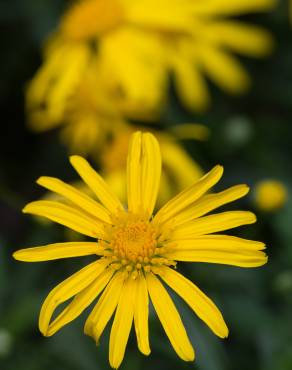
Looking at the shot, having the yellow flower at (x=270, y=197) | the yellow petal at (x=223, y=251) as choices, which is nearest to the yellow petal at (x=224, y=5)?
the yellow flower at (x=270, y=197)

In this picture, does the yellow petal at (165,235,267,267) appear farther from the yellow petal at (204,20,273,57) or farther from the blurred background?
the yellow petal at (204,20,273,57)

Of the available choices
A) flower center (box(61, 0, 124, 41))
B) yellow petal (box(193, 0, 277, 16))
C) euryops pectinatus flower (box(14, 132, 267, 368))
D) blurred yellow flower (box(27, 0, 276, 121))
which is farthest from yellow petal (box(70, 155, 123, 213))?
yellow petal (box(193, 0, 277, 16))

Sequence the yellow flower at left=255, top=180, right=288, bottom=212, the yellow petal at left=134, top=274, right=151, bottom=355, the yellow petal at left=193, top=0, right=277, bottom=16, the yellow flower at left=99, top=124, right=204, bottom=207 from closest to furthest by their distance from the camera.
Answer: the yellow petal at left=134, top=274, right=151, bottom=355, the yellow flower at left=255, top=180, right=288, bottom=212, the yellow flower at left=99, top=124, right=204, bottom=207, the yellow petal at left=193, top=0, right=277, bottom=16

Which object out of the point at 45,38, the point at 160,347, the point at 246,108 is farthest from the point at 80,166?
the point at 246,108

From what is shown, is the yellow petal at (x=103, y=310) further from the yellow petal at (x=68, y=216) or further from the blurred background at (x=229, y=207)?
the blurred background at (x=229, y=207)

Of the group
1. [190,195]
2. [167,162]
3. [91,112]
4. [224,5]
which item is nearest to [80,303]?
[190,195]
